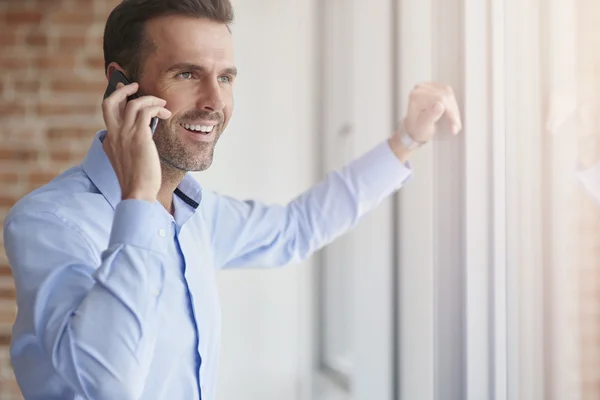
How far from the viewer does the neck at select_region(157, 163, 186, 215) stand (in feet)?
4.29

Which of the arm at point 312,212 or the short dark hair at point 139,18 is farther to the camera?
the arm at point 312,212

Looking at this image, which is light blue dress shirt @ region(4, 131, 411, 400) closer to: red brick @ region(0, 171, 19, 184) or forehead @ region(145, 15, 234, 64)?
forehead @ region(145, 15, 234, 64)

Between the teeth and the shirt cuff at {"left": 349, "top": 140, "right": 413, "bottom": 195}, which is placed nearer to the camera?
the teeth

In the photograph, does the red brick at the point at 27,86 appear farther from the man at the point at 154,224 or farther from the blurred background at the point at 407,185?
the man at the point at 154,224

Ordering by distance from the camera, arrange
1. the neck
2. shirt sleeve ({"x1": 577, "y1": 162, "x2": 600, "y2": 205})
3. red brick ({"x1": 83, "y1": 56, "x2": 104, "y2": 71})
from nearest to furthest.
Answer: shirt sleeve ({"x1": 577, "y1": 162, "x2": 600, "y2": 205}) < the neck < red brick ({"x1": 83, "y1": 56, "x2": 104, "y2": 71})

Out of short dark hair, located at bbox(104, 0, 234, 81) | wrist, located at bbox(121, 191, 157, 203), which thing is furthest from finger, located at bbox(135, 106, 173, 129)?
short dark hair, located at bbox(104, 0, 234, 81)

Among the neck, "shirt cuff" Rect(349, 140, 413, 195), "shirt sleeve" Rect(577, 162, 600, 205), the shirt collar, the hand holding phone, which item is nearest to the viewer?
"shirt sleeve" Rect(577, 162, 600, 205)

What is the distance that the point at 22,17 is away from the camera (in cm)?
229

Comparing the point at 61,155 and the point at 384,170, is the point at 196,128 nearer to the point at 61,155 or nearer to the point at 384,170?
the point at 384,170

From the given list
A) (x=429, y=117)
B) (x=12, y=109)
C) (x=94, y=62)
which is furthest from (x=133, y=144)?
(x=12, y=109)

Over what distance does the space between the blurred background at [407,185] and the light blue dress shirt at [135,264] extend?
0.49ft

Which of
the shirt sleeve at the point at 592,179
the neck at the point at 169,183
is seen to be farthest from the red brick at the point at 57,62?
the shirt sleeve at the point at 592,179

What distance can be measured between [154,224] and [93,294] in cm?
13

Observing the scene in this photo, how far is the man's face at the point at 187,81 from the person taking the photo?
1226 millimetres
